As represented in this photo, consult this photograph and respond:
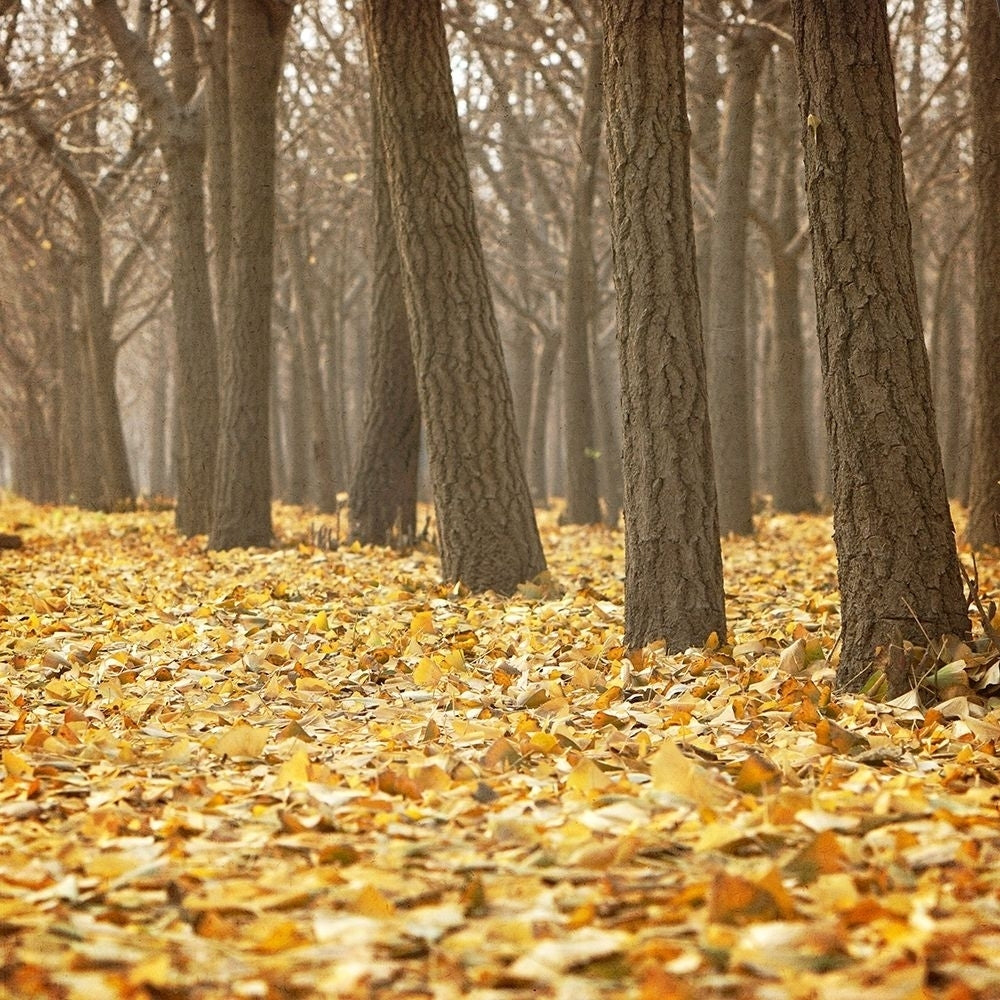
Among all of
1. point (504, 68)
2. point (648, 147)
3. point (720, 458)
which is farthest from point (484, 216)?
point (648, 147)

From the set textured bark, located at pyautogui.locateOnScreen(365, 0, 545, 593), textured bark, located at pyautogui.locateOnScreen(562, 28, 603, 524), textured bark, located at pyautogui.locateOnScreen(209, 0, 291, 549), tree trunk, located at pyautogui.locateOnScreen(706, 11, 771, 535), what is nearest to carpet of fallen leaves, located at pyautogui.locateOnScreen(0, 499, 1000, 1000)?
textured bark, located at pyautogui.locateOnScreen(365, 0, 545, 593)

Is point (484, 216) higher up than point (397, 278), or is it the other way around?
point (484, 216)

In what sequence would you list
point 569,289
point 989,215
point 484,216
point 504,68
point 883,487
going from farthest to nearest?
point 484,216 → point 504,68 → point 569,289 → point 989,215 → point 883,487

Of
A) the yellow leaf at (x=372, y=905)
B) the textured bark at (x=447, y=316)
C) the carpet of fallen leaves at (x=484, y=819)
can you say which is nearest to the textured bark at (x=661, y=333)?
the carpet of fallen leaves at (x=484, y=819)

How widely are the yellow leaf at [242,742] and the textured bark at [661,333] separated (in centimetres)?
232

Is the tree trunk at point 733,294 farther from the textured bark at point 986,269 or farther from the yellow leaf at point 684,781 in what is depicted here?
the yellow leaf at point 684,781

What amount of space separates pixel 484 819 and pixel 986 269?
753 cm

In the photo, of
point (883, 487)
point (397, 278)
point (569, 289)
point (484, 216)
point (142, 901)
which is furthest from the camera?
point (484, 216)

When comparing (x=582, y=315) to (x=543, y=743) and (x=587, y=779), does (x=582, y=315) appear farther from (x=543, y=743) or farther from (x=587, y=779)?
(x=587, y=779)

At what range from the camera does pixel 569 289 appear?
1459cm

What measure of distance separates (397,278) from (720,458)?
415 centimetres

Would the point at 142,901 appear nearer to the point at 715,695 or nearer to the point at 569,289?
the point at 715,695

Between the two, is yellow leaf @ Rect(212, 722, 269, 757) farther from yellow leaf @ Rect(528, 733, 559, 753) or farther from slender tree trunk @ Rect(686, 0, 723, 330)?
slender tree trunk @ Rect(686, 0, 723, 330)

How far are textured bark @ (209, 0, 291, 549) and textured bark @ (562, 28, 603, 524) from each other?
4.08 metres
